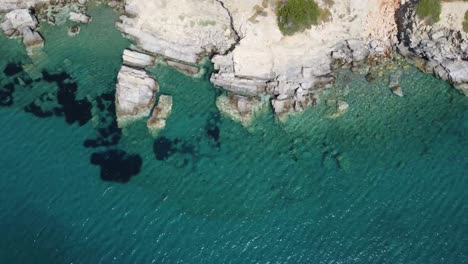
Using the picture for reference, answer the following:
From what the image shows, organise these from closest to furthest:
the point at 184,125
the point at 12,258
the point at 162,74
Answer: the point at 12,258 → the point at 184,125 → the point at 162,74

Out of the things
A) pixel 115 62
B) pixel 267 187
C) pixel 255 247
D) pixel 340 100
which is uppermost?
pixel 340 100

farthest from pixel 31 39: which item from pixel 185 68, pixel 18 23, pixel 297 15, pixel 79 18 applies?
pixel 297 15

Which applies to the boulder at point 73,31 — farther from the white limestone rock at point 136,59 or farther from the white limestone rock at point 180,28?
the white limestone rock at point 136,59

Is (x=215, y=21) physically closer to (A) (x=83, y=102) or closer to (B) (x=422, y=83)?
(A) (x=83, y=102)

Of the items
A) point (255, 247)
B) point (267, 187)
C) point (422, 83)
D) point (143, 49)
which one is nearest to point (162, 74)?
point (143, 49)

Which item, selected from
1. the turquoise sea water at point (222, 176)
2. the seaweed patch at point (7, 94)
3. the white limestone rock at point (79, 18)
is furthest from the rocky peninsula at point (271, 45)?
the seaweed patch at point (7, 94)

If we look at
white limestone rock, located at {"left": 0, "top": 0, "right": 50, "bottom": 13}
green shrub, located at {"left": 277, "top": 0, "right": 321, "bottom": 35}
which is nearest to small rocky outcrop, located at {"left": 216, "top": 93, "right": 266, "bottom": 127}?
green shrub, located at {"left": 277, "top": 0, "right": 321, "bottom": 35}

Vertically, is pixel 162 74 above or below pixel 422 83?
below
